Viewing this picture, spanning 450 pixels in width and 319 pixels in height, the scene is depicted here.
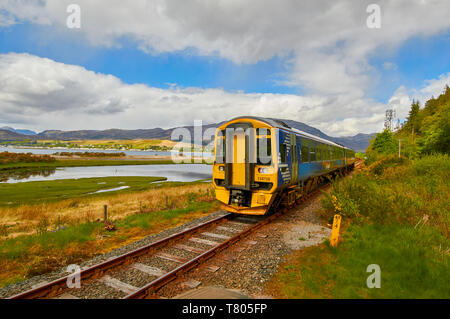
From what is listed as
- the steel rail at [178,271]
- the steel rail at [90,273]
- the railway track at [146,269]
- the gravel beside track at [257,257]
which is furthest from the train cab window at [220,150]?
the steel rail at [90,273]

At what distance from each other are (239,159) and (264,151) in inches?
40.0

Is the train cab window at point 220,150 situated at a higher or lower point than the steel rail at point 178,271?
higher

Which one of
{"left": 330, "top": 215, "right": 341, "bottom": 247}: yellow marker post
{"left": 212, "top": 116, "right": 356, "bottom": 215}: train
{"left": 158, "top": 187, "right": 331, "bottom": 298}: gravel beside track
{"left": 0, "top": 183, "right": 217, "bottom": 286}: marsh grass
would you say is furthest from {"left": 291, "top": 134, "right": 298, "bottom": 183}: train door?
{"left": 0, "top": 183, "right": 217, "bottom": 286}: marsh grass

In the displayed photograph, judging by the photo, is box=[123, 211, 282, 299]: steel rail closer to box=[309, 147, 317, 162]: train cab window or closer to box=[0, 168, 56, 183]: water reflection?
box=[309, 147, 317, 162]: train cab window

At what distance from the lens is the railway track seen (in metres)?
4.65

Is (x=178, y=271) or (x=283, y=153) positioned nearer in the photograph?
(x=178, y=271)

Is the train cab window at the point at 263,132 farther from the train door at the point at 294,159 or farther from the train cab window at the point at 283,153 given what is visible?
the train door at the point at 294,159

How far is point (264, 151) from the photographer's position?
341 inches

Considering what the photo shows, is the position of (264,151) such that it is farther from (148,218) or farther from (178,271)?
(148,218)

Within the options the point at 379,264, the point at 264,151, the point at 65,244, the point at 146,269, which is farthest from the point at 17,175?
the point at 379,264

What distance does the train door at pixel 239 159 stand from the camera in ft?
29.1

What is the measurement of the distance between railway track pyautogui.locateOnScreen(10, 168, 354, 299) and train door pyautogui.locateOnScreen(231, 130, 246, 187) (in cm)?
185

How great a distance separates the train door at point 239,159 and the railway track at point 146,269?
185 cm
